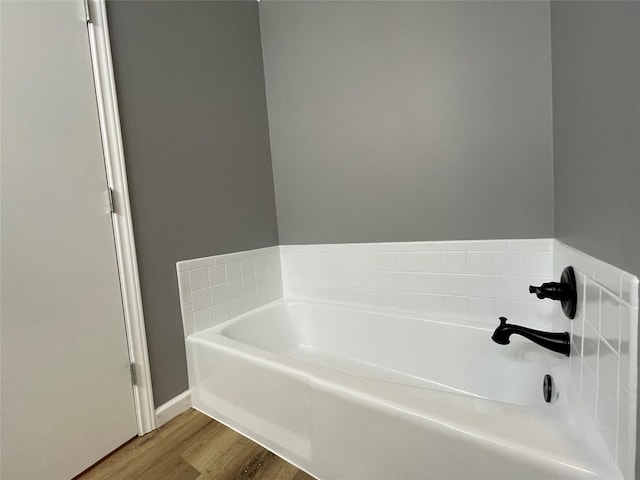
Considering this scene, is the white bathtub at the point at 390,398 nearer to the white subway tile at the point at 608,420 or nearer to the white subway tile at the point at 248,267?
the white subway tile at the point at 608,420

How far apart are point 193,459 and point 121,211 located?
111cm

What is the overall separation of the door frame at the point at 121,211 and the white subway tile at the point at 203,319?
278mm

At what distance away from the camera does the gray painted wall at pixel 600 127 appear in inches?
23.3

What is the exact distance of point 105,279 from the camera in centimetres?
132

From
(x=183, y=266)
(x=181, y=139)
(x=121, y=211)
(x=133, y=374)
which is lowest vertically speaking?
(x=133, y=374)

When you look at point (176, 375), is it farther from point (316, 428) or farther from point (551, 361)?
point (551, 361)

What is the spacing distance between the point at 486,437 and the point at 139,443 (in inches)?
57.1

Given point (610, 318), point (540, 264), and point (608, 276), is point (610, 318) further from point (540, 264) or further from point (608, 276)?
point (540, 264)

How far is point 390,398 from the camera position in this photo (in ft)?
3.06

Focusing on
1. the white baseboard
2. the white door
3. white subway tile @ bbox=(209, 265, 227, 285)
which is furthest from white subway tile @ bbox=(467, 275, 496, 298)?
the white door

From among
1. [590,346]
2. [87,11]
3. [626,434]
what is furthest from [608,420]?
[87,11]

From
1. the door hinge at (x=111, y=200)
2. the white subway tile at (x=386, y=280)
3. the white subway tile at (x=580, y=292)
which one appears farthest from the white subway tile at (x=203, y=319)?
the white subway tile at (x=580, y=292)

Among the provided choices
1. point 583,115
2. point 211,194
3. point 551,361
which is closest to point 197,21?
point 211,194

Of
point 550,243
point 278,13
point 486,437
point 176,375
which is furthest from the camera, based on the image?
point 278,13
